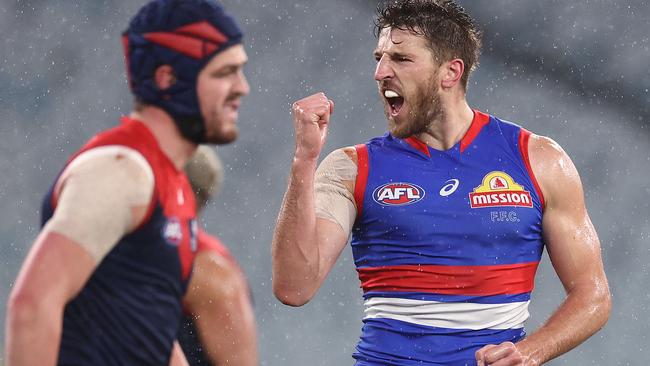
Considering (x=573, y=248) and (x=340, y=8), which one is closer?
(x=573, y=248)

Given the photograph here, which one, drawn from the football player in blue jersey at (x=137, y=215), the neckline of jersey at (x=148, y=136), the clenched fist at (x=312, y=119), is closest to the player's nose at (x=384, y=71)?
the clenched fist at (x=312, y=119)

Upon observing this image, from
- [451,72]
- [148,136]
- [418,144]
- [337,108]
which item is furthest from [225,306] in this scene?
[337,108]

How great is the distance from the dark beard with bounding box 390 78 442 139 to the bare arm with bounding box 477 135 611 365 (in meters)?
0.40

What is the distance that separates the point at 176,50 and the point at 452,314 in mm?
1982

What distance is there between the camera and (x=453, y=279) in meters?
3.89

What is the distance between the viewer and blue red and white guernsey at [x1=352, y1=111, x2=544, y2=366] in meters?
3.88

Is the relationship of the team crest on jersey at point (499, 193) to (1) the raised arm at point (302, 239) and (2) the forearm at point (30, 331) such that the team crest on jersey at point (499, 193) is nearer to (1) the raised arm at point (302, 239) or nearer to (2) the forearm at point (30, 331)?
(1) the raised arm at point (302, 239)

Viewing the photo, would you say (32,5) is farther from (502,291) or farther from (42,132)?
(502,291)

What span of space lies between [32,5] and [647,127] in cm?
396

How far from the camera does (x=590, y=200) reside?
7270 mm

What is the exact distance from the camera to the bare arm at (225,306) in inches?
115

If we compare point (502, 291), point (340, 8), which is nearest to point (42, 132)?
point (340, 8)

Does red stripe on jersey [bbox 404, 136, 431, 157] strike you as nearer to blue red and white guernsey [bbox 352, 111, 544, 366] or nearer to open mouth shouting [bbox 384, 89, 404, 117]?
blue red and white guernsey [bbox 352, 111, 544, 366]

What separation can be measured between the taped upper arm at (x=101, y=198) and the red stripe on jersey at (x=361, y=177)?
6.57ft
